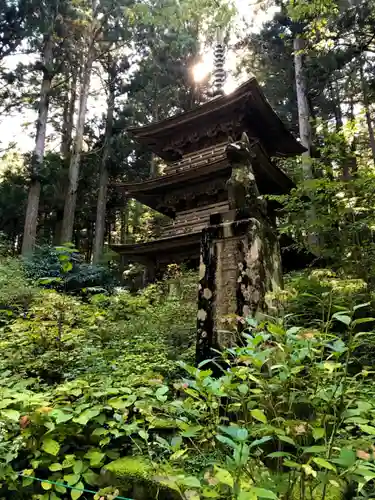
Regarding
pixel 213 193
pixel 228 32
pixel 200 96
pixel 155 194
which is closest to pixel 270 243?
pixel 213 193

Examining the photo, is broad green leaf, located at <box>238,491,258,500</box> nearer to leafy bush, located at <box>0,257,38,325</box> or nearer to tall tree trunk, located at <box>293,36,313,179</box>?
leafy bush, located at <box>0,257,38,325</box>

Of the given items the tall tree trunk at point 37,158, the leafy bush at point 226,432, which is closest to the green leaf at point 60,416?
the leafy bush at point 226,432

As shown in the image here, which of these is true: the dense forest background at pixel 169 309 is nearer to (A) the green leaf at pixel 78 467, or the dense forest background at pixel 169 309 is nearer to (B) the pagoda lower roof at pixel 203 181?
(A) the green leaf at pixel 78 467

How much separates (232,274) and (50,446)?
6.99 feet

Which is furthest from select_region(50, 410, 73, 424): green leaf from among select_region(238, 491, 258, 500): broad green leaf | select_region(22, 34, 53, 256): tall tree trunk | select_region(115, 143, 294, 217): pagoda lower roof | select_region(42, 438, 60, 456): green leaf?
select_region(22, 34, 53, 256): tall tree trunk

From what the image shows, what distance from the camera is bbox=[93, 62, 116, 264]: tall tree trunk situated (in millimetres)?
18328

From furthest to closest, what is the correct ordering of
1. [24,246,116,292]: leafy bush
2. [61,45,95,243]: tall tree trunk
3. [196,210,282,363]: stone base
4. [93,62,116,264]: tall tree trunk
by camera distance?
1. [93,62,116,264]: tall tree trunk
2. [61,45,95,243]: tall tree trunk
3. [24,246,116,292]: leafy bush
4. [196,210,282,363]: stone base

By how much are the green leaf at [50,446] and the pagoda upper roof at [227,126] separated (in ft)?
30.8

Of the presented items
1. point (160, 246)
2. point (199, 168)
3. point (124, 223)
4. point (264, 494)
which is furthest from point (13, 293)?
point (124, 223)

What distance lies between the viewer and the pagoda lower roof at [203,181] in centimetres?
991

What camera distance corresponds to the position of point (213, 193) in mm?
11000

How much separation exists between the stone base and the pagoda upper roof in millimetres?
7081

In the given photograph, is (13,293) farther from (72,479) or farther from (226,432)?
(226,432)

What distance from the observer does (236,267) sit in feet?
11.8
